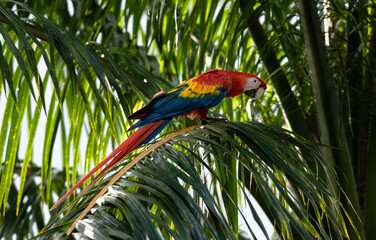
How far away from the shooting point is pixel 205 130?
118 cm

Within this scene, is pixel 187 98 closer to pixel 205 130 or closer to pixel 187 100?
pixel 187 100

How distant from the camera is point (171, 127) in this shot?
1511mm

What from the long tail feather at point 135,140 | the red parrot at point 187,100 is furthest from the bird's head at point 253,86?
the long tail feather at point 135,140

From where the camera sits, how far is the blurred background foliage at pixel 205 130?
0.92 meters

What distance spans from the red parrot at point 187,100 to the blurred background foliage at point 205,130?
82mm

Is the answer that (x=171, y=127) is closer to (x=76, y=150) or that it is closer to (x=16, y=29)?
(x=76, y=150)

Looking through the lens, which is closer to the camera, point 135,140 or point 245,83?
point 135,140

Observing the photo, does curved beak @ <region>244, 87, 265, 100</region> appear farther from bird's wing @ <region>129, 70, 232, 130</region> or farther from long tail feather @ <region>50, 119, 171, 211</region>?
long tail feather @ <region>50, 119, 171, 211</region>

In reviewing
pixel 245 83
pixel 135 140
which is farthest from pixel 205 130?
pixel 245 83

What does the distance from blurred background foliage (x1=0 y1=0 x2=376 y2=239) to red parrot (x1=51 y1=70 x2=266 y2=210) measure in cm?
8

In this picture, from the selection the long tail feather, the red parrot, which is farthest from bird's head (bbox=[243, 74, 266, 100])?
the long tail feather

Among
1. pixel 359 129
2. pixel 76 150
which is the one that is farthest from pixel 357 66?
pixel 76 150

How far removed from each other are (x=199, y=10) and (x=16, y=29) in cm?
59

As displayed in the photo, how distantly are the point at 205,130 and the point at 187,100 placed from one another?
29 cm
